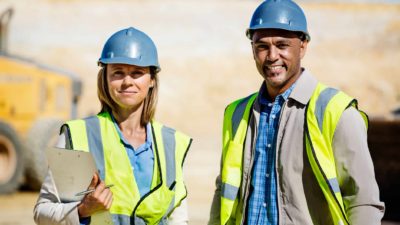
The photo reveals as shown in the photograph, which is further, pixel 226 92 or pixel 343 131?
pixel 226 92

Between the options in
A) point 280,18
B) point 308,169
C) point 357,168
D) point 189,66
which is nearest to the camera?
point 357,168

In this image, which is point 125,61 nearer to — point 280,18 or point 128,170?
point 128,170

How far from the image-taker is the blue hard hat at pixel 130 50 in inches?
138

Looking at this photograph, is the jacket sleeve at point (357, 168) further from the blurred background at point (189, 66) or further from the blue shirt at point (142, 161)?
the blurred background at point (189, 66)

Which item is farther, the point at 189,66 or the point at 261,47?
the point at 189,66

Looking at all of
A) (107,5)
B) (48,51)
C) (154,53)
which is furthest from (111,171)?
(107,5)

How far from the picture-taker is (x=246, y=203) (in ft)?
10.9

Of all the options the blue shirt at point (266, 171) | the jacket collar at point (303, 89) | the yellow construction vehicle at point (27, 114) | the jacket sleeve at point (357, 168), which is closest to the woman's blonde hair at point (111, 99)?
the blue shirt at point (266, 171)

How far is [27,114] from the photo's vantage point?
529 inches

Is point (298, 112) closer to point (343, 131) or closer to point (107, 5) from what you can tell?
point (343, 131)

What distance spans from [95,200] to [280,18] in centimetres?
105

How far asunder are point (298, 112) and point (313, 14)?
50107 millimetres

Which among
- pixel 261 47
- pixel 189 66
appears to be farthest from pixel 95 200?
pixel 189 66

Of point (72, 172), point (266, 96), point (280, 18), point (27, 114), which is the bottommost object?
point (72, 172)
